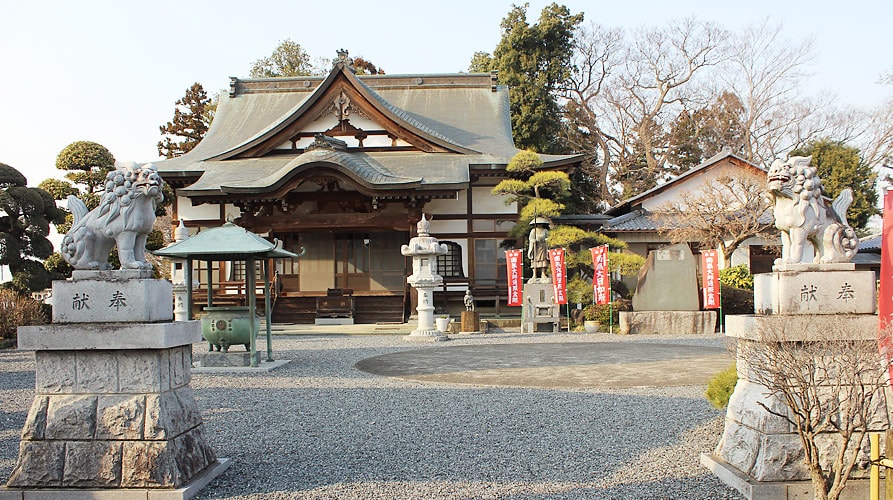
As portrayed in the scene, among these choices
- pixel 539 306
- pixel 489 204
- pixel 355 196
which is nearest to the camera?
pixel 539 306

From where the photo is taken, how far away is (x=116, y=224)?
429 centimetres

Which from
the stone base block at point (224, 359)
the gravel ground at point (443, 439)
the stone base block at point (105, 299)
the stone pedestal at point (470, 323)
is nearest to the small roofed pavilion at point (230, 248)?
the stone base block at point (224, 359)

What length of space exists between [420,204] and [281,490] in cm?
1606

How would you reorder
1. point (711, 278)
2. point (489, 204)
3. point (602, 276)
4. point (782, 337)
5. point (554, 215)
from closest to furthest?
point (782, 337) → point (711, 278) → point (602, 276) → point (554, 215) → point (489, 204)

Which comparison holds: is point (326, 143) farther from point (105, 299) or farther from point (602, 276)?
point (105, 299)

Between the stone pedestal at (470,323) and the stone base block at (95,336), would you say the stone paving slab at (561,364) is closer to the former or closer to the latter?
the stone pedestal at (470,323)

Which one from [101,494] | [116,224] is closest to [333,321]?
[116,224]

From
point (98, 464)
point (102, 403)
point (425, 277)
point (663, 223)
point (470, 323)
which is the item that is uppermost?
point (663, 223)

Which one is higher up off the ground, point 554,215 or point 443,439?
point 554,215

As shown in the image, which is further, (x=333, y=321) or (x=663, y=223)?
(x=663, y=223)

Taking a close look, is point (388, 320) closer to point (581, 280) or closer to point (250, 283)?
point (581, 280)

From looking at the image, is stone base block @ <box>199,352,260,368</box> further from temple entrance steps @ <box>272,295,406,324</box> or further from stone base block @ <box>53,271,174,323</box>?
temple entrance steps @ <box>272,295,406,324</box>

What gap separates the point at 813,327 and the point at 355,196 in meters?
17.2

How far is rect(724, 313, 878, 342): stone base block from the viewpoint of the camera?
3838mm
